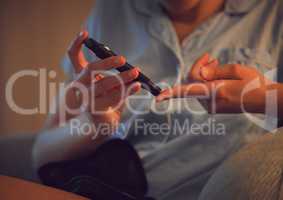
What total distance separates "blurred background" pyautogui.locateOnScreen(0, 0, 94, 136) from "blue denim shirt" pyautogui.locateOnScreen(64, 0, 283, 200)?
3 cm

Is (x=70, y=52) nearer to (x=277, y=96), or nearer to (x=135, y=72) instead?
(x=135, y=72)

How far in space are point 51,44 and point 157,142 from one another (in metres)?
0.27

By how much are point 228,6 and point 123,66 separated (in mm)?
230

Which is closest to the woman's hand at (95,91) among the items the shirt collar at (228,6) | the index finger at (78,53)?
the index finger at (78,53)

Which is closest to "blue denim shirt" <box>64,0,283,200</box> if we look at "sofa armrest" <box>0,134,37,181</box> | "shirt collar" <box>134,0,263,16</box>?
"shirt collar" <box>134,0,263,16</box>

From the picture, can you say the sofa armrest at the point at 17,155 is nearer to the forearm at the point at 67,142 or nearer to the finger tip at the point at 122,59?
the forearm at the point at 67,142

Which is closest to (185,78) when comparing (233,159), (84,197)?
(233,159)

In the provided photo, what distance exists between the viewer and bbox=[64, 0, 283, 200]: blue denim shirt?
788 millimetres

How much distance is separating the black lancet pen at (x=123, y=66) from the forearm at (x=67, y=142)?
0.11 metres

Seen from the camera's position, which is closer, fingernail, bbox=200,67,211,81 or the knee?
the knee

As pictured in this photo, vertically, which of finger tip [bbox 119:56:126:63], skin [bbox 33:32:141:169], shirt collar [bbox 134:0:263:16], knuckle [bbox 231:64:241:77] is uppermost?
shirt collar [bbox 134:0:263:16]

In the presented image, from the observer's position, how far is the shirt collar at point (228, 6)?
820 millimetres

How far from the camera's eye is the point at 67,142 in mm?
815

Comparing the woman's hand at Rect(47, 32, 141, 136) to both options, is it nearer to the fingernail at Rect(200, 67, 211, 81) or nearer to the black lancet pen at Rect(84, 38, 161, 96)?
the black lancet pen at Rect(84, 38, 161, 96)
